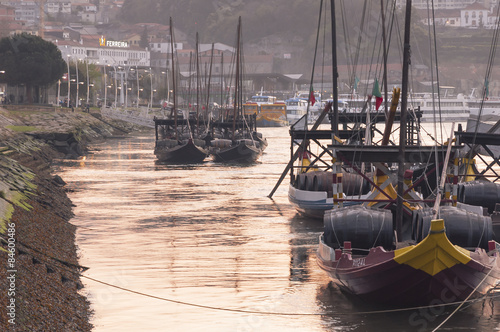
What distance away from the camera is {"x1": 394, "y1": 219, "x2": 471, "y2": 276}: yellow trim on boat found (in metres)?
20.2

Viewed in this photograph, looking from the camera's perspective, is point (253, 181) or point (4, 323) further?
point (253, 181)

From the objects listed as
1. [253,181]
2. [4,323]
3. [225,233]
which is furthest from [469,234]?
[253,181]

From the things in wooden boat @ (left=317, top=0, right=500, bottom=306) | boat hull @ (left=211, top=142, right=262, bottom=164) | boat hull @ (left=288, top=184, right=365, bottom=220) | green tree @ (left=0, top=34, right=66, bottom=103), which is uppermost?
green tree @ (left=0, top=34, right=66, bottom=103)

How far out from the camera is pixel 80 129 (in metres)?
108

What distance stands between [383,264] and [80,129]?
90060mm

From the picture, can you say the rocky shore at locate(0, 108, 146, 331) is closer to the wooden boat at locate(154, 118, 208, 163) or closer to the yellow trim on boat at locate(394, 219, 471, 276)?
the yellow trim on boat at locate(394, 219, 471, 276)

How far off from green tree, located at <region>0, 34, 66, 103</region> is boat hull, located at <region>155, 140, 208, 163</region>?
44.9 meters

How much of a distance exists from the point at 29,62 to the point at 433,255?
344ft

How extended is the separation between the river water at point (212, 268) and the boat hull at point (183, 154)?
21345mm

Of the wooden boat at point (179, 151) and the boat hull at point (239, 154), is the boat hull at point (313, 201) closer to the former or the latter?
→ the wooden boat at point (179, 151)

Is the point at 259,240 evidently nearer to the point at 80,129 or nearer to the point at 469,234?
the point at 469,234

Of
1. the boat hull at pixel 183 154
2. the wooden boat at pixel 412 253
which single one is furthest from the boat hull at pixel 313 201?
the boat hull at pixel 183 154

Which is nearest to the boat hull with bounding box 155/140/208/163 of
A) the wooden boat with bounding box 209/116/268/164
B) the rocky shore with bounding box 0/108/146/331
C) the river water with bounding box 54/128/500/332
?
the wooden boat with bounding box 209/116/268/164

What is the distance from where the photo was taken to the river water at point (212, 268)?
22547mm
